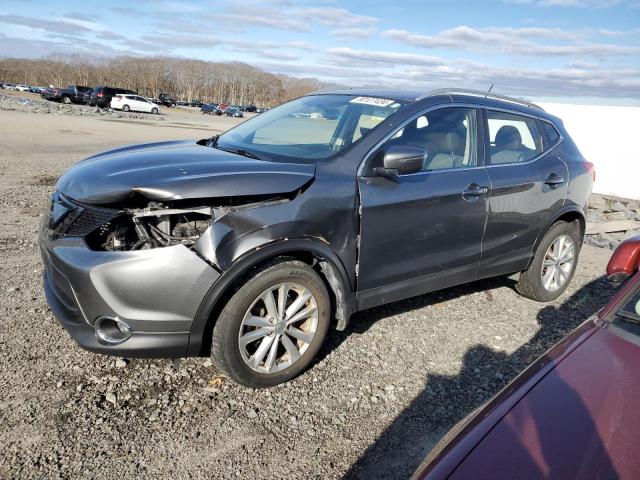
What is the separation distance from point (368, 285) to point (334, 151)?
96 cm

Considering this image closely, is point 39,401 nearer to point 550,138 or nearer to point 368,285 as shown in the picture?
point 368,285

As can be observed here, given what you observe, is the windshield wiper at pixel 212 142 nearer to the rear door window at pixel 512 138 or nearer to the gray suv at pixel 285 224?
the gray suv at pixel 285 224

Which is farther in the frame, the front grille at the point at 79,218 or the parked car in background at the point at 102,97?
the parked car in background at the point at 102,97

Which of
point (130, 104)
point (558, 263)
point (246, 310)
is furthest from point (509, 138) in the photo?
point (130, 104)

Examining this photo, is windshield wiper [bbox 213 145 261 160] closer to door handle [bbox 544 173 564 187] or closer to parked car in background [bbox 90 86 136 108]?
door handle [bbox 544 173 564 187]

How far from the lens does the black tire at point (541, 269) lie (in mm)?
5020

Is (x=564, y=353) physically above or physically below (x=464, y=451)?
above

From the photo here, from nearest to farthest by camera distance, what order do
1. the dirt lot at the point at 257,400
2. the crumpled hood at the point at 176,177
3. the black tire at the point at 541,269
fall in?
the dirt lot at the point at 257,400 < the crumpled hood at the point at 176,177 < the black tire at the point at 541,269

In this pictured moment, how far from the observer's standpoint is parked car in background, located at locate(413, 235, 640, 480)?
157 cm

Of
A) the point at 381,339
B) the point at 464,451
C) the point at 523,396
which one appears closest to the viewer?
the point at 464,451

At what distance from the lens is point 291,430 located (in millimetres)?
3043

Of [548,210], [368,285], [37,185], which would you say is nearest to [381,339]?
[368,285]

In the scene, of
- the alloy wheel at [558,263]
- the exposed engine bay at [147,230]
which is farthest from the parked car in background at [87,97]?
the exposed engine bay at [147,230]

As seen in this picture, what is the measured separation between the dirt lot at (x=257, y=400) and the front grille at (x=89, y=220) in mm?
978
